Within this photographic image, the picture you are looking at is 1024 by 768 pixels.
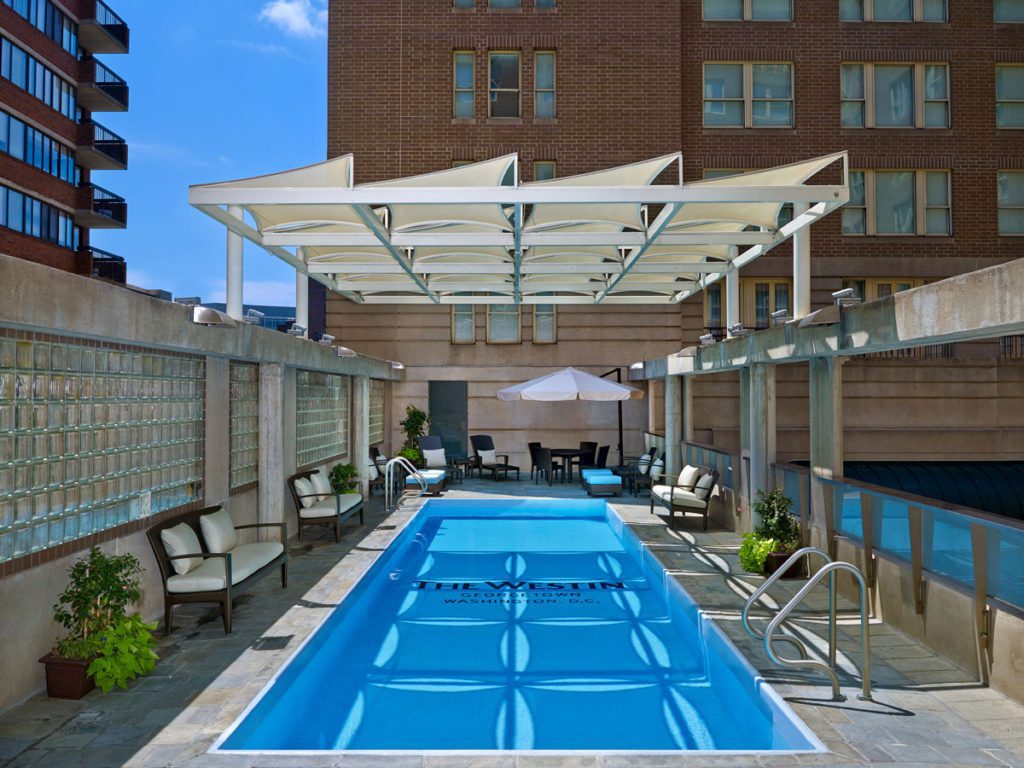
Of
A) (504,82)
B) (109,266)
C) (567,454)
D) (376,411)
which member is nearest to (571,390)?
(567,454)

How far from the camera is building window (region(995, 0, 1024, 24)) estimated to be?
22094mm

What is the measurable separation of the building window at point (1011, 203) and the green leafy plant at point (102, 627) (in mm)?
23517

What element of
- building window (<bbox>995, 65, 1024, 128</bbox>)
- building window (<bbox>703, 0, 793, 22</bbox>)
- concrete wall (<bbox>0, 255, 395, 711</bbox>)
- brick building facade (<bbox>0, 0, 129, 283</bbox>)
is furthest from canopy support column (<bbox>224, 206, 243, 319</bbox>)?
brick building facade (<bbox>0, 0, 129, 283</bbox>)

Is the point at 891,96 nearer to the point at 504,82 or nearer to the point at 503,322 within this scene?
the point at 504,82

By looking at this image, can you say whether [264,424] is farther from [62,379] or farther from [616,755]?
[616,755]

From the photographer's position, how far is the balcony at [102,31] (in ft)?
122

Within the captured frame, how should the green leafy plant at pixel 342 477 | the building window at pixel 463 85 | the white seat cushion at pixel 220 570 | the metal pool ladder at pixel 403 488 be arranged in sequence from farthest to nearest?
the building window at pixel 463 85 → the metal pool ladder at pixel 403 488 → the green leafy plant at pixel 342 477 → the white seat cushion at pixel 220 570

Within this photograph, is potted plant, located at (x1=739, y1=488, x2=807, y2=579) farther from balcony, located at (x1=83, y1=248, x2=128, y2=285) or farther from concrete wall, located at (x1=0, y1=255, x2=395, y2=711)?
balcony, located at (x1=83, y1=248, x2=128, y2=285)

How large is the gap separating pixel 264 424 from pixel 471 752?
22.2 feet

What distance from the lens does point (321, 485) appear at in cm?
1228

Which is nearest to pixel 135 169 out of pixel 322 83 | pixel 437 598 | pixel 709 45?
pixel 322 83

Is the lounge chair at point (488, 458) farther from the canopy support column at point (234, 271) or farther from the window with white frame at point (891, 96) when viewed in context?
the window with white frame at point (891, 96)

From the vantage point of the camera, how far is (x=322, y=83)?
2233cm

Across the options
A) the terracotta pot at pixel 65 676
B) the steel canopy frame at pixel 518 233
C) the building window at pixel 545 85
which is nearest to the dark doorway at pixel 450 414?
the steel canopy frame at pixel 518 233
